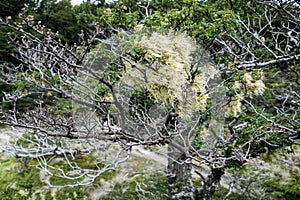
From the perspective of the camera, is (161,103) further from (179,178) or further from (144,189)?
(144,189)

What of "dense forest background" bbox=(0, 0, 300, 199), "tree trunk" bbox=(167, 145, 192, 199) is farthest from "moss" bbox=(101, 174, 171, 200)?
"tree trunk" bbox=(167, 145, 192, 199)

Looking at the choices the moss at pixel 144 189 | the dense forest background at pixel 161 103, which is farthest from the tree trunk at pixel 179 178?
the moss at pixel 144 189

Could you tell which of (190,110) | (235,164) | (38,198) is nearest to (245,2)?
(235,164)

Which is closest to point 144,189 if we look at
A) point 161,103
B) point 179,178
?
point 179,178

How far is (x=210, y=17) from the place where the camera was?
8.26 feet

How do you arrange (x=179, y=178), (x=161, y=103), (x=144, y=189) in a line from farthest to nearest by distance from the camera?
(x=144, y=189)
(x=179, y=178)
(x=161, y=103)

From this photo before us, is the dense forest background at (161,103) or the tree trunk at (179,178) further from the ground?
the dense forest background at (161,103)

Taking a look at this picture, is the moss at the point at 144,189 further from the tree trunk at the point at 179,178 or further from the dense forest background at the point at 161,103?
the tree trunk at the point at 179,178

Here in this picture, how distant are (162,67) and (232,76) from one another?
0.87 meters

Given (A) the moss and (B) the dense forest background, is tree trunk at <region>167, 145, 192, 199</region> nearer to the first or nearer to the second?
(B) the dense forest background

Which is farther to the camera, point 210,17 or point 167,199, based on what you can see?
point 167,199

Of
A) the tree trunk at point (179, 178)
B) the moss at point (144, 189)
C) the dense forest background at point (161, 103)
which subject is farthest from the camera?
the moss at point (144, 189)

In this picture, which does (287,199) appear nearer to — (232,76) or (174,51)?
(232,76)

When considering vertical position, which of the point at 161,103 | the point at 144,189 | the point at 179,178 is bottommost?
the point at 144,189
